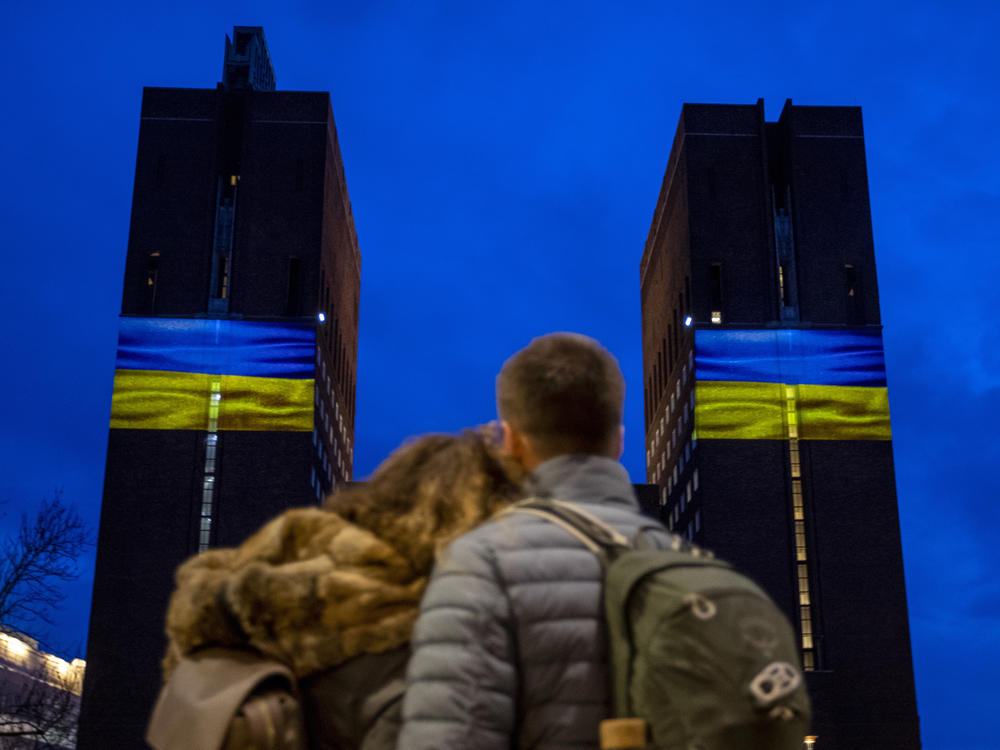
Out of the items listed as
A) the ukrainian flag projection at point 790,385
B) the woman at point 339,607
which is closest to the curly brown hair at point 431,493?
the woman at point 339,607

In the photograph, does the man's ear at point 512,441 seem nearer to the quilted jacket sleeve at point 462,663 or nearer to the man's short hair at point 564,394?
the man's short hair at point 564,394

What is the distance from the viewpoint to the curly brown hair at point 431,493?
124 inches

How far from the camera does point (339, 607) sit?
3062 millimetres

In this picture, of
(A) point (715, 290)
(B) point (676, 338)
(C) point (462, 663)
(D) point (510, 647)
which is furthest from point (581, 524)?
(B) point (676, 338)

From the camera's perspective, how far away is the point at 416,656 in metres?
2.65

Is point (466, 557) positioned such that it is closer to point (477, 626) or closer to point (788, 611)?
point (477, 626)

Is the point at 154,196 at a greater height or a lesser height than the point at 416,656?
greater

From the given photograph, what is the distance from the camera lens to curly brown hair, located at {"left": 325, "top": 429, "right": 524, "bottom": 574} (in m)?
3.14

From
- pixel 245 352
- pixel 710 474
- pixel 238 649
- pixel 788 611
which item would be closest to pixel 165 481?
pixel 245 352

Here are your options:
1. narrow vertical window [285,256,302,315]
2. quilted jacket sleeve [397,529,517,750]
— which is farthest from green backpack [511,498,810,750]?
narrow vertical window [285,256,302,315]

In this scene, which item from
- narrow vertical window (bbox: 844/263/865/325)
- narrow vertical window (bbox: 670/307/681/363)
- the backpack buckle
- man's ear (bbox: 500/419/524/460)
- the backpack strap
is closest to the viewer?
the backpack buckle

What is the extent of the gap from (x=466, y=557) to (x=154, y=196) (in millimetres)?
62317

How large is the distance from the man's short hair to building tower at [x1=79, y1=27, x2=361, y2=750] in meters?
53.0

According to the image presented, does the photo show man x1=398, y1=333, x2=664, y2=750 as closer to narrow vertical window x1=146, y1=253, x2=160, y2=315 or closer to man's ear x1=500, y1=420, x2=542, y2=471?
man's ear x1=500, y1=420, x2=542, y2=471
